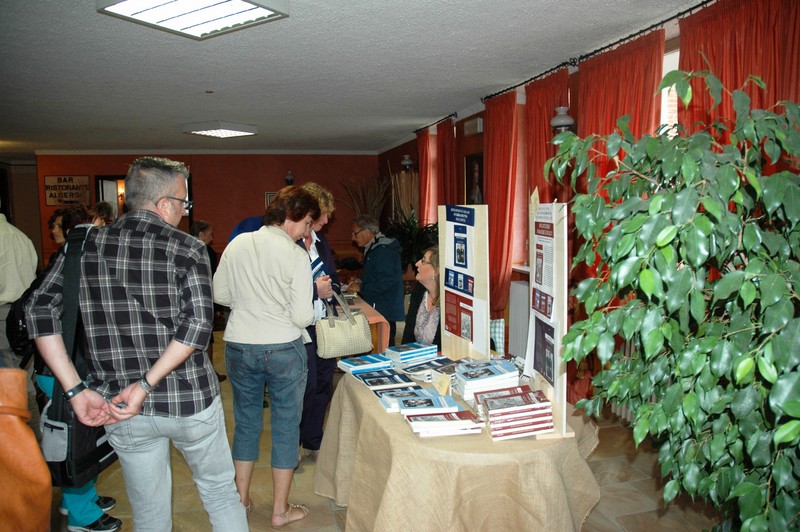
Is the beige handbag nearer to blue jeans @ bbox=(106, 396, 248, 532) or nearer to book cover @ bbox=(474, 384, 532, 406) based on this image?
book cover @ bbox=(474, 384, 532, 406)

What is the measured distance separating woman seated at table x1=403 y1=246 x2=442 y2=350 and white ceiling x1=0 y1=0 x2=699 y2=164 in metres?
1.52

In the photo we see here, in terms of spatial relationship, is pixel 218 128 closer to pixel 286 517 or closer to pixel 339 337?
pixel 339 337

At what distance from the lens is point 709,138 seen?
1.55 meters

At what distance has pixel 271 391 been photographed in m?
2.86

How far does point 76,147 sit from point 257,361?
10.3 m

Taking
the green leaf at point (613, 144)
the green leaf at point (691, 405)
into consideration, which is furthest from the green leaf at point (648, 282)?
the green leaf at point (613, 144)

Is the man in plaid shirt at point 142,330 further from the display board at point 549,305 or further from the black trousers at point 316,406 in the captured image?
the black trousers at point 316,406

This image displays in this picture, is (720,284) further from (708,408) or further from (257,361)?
(257,361)

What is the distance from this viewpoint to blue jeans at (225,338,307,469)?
108 inches

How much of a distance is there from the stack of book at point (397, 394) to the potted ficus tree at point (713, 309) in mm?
A: 979

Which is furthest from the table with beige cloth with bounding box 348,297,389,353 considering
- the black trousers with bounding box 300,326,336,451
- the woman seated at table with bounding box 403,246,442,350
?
the woman seated at table with bounding box 403,246,442,350

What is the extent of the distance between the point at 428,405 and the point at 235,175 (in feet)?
34.5

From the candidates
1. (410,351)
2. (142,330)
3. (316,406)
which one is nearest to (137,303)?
(142,330)

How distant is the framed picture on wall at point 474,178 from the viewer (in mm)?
6934
